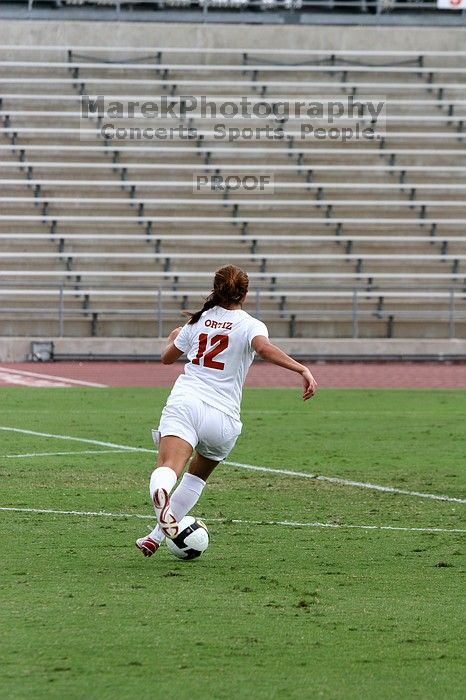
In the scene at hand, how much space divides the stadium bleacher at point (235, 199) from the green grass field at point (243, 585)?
578 inches

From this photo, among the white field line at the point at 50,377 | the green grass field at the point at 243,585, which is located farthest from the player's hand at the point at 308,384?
the white field line at the point at 50,377

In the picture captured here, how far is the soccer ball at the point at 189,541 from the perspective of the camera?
7.70 m

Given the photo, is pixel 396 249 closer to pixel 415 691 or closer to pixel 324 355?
pixel 324 355

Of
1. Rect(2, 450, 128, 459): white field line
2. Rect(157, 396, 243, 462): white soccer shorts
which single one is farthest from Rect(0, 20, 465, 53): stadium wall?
Rect(157, 396, 243, 462): white soccer shorts

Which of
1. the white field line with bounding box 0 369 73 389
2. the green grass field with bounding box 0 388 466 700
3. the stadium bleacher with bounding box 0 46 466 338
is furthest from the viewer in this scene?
the stadium bleacher with bounding box 0 46 466 338

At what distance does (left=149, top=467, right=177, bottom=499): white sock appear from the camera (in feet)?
24.2

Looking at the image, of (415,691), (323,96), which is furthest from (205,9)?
(415,691)

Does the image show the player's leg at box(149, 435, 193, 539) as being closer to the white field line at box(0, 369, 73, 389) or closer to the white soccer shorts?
the white soccer shorts

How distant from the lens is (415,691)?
16.9ft

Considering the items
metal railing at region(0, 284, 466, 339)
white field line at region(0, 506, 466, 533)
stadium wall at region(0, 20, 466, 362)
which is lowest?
metal railing at region(0, 284, 466, 339)

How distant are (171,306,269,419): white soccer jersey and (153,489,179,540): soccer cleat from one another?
660 mm

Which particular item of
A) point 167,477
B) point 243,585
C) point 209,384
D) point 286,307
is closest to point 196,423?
point 209,384

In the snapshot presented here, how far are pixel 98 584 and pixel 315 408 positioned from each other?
11.7m

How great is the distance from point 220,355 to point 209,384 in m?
0.18
